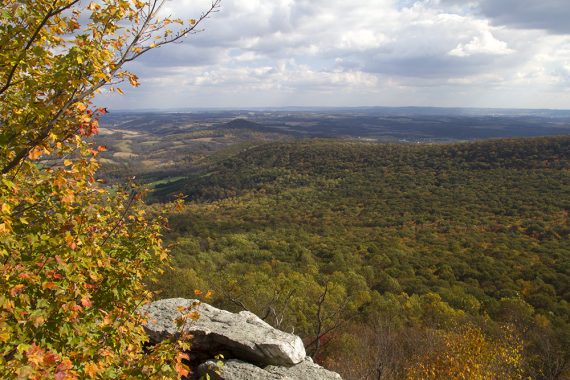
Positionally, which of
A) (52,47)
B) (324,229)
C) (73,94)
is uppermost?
(52,47)

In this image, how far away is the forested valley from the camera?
80.9 feet

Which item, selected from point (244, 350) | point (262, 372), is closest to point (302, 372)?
point (262, 372)

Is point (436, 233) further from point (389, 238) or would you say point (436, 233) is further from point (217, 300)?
point (217, 300)

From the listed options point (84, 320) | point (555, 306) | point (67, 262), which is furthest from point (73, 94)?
Result: point (555, 306)

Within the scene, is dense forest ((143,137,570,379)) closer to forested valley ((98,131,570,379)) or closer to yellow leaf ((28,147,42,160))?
forested valley ((98,131,570,379))

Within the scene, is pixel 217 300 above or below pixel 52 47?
below

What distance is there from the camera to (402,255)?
203 ft

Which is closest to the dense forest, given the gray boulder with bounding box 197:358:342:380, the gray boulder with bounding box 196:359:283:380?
the gray boulder with bounding box 196:359:283:380

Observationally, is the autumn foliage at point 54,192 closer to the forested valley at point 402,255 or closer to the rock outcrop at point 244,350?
the forested valley at point 402,255

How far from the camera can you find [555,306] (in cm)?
3881

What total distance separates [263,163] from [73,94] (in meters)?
167

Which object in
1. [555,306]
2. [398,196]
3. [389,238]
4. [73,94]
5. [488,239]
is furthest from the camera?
[398,196]

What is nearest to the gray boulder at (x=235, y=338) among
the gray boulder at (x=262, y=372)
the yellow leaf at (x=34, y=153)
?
the gray boulder at (x=262, y=372)

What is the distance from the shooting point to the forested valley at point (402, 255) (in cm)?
2467
